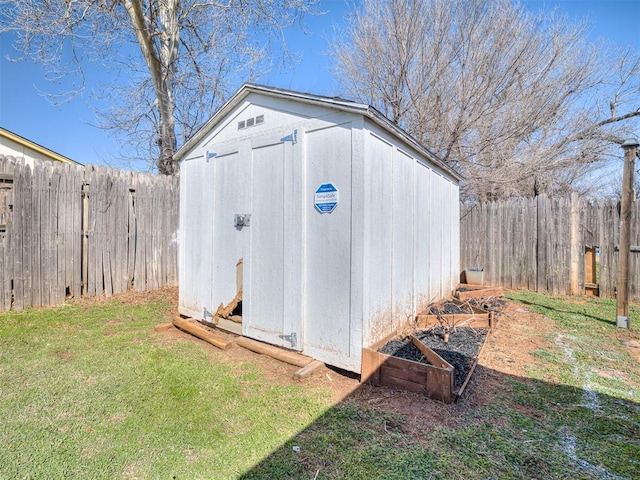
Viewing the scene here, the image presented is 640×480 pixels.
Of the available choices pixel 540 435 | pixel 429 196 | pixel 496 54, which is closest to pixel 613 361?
pixel 540 435

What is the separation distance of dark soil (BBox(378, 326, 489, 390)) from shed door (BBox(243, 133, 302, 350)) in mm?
1088

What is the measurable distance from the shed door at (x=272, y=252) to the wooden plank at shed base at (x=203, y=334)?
299mm

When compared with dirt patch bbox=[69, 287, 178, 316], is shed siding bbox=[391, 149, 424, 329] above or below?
above

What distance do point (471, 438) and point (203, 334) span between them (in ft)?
10.7

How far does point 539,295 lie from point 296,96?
651cm

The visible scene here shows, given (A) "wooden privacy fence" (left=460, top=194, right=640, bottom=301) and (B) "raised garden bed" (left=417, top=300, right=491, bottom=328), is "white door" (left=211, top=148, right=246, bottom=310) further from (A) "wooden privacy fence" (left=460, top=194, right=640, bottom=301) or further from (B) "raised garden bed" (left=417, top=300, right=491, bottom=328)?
(A) "wooden privacy fence" (left=460, top=194, right=640, bottom=301)

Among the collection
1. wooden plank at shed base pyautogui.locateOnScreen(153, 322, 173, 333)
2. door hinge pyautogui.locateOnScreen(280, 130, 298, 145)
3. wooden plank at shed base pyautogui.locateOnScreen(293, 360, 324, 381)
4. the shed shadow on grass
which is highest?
door hinge pyautogui.locateOnScreen(280, 130, 298, 145)

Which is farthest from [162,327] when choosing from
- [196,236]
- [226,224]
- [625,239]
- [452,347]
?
[625,239]

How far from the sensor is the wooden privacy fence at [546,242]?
245 inches

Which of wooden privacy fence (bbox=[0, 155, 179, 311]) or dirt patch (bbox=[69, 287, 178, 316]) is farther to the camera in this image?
dirt patch (bbox=[69, 287, 178, 316])

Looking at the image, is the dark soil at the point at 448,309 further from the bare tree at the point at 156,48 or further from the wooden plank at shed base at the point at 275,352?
the bare tree at the point at 156,48

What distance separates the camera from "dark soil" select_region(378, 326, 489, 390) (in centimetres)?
313

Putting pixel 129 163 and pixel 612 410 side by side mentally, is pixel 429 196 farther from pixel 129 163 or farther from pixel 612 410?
pixel 129 163

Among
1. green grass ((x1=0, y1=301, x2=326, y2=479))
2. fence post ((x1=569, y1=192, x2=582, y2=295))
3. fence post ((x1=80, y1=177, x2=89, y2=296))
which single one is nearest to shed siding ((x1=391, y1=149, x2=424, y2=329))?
green grass ((x1=0, y1=301, x2=326, y2=479))
